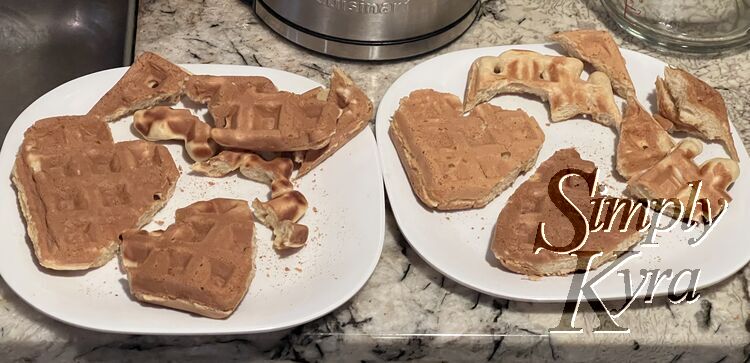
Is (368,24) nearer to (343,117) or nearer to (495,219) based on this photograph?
(343,117)

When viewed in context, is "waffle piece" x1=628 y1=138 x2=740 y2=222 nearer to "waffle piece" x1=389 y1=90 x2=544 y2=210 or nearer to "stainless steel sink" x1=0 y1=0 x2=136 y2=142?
"waffle piece" x1=389 y1=90 x2=544 y2=210

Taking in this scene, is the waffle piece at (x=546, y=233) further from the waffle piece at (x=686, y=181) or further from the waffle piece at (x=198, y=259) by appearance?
the waffle piece at (x=198, y=259)

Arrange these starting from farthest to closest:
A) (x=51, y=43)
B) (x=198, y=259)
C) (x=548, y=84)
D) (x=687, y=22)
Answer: (x=51, y=43)
(x=687, y=22)
(x=548, y=84)
(x=198, y=259)

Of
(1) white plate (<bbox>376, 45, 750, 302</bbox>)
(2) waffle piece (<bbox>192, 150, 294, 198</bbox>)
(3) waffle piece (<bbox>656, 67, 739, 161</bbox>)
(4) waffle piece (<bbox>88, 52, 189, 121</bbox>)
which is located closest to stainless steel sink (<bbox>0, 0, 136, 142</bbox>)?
(4) waffle piece (<bbox>88, 52, 189, 121</bbox>)

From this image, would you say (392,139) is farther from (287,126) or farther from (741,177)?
(741,177)

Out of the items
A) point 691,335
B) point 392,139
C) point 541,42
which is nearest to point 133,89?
point 392,139

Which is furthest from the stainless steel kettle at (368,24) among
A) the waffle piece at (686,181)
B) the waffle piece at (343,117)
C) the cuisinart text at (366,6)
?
the waffle piece at (686,181)

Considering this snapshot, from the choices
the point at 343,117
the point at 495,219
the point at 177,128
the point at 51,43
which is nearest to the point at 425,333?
the point at 495,219
